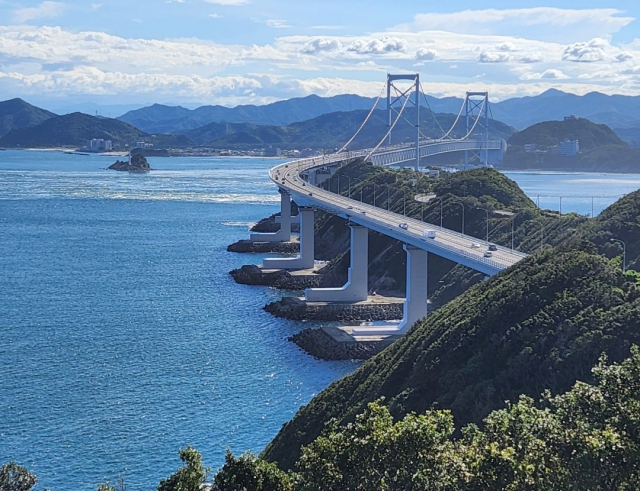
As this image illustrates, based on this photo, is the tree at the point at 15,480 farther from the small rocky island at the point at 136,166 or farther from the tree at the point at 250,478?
the small rocky island at the point at 136,166

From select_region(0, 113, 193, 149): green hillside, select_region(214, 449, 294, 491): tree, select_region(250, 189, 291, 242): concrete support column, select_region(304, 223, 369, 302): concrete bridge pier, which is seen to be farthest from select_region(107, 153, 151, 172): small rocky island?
select_region(214, 449, 294, 491): tree

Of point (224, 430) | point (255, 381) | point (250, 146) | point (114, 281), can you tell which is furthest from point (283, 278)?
point (250, 146)

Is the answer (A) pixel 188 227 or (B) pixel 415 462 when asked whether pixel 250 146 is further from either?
(B) pixel 415 462

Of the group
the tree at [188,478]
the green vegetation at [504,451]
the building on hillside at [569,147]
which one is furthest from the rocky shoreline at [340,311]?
the building on hillside at [569,147]

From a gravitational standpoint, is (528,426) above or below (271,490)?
above

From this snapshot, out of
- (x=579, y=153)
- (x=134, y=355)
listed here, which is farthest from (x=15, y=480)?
(x=579, y=153)

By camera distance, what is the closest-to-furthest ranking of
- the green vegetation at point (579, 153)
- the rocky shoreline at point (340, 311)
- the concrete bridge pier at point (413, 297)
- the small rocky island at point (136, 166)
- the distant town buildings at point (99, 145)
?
1. the concrete bridge pier at point (413, 297)
2. the rocky shoreline at point (340, 311)
3. the green vegetation at point (579, 153)
4. the small rocky island at point (136, 166)
5. the distant town buildings at point (99, 145)
